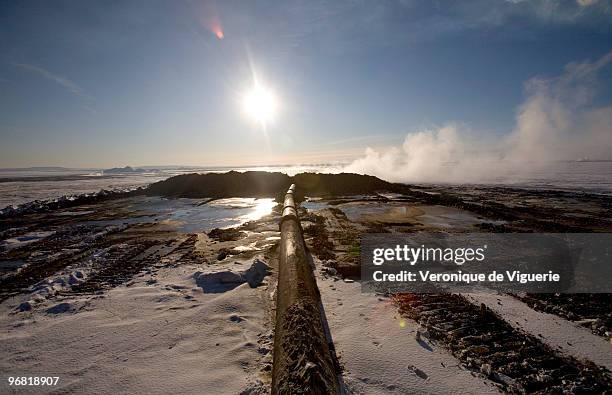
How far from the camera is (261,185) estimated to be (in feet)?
75.7

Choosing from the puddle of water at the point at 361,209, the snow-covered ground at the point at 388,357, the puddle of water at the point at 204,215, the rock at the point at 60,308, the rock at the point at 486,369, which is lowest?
the rock at the point at 60,308

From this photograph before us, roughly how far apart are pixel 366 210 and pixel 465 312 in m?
9.43

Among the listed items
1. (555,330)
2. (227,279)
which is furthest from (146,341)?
(555,330)

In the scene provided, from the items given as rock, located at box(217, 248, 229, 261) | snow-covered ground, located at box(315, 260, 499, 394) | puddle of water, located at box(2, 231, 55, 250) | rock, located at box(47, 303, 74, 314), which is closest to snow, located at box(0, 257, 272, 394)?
rock, located at box(47, 303, 74, 314)

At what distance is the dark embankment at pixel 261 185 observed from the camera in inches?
845

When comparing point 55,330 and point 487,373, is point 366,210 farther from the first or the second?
point 55,330

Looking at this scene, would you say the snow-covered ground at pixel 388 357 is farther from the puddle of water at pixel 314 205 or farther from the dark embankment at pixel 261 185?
the dark embankment at pixel 261 185

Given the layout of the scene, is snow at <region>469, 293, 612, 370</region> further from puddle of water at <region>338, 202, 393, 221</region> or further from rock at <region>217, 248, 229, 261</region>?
puddle of water at <region>338, 202, 393, 221</region>

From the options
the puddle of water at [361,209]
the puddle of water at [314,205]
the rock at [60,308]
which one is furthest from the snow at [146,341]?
the puddle of water at [314,205]

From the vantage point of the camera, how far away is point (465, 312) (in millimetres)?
4266

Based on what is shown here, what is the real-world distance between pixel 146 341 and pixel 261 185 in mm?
19635

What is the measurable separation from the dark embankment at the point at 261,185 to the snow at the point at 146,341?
15.9 metres

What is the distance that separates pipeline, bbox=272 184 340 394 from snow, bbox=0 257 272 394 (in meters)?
0.39

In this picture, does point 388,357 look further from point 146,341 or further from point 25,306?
point 25,306
